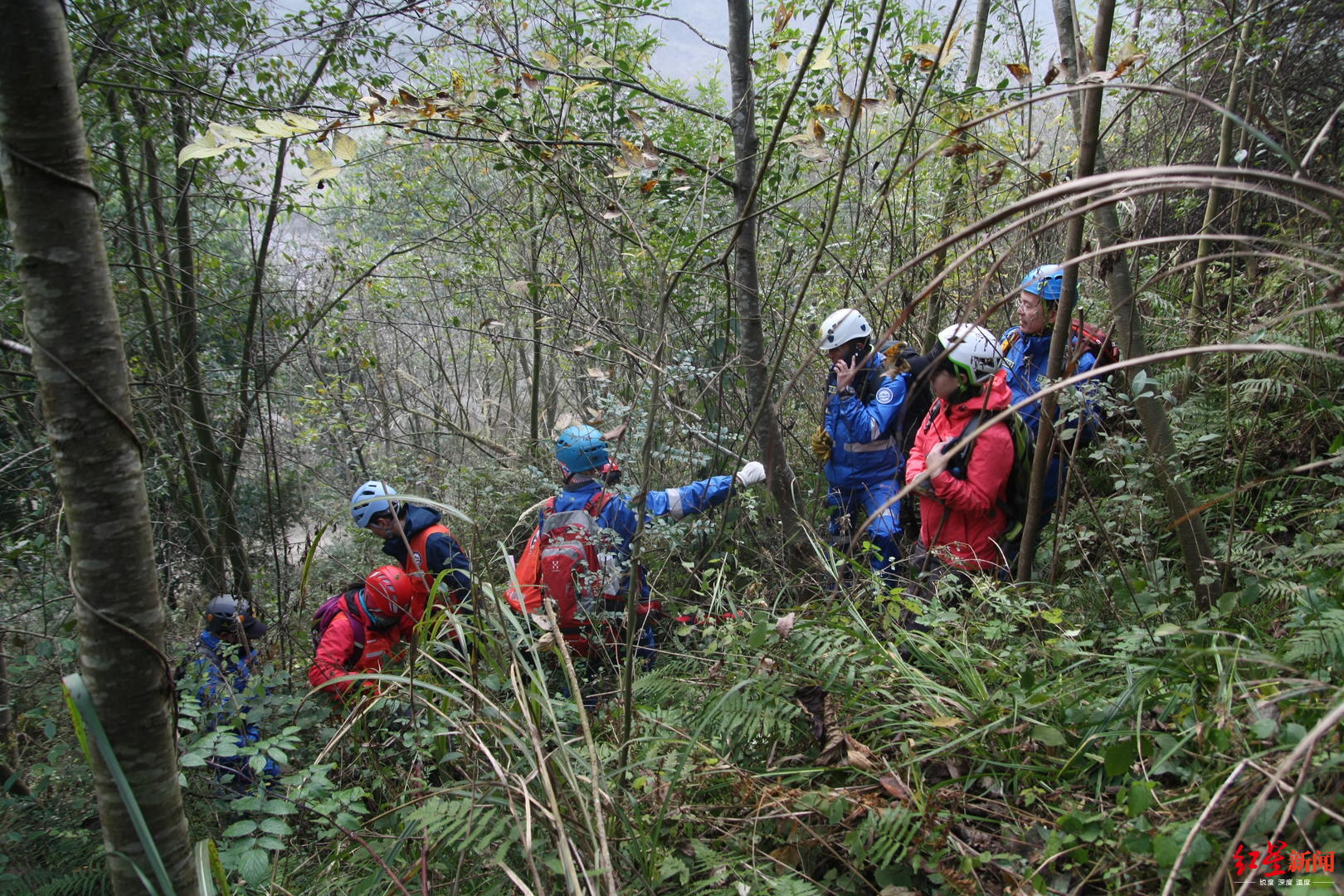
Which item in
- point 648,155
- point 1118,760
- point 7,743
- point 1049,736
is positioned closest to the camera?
point 1118,760

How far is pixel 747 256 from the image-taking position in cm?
372

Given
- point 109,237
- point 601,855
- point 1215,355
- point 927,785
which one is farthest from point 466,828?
point 109,237

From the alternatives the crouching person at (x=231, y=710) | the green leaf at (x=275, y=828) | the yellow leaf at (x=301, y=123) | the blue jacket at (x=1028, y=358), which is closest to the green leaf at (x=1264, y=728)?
the green leaf at (x=275, y=828)

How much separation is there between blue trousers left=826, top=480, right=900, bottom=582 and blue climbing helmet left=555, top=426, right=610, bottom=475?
4.28ft

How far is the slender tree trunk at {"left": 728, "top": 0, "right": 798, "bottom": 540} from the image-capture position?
11.8 feet

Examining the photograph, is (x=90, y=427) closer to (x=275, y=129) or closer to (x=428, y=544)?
(x=275, y=129)

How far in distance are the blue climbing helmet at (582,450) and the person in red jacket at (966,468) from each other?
1628 mm

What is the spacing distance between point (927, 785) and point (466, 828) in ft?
3.42

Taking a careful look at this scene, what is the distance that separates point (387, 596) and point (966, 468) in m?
3.08

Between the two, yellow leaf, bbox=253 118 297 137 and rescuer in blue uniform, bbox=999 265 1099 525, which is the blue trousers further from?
yellow leaf, bbox=253 118 297 137

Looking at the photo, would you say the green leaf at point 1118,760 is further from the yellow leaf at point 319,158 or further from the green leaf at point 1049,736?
the yellow leaf at point 319,158

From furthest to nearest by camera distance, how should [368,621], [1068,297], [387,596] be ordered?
[368,621], [387,596], [1068,297]

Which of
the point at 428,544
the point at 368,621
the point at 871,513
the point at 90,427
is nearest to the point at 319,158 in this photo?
the point at 90,427

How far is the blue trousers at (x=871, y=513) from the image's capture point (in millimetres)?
4008
